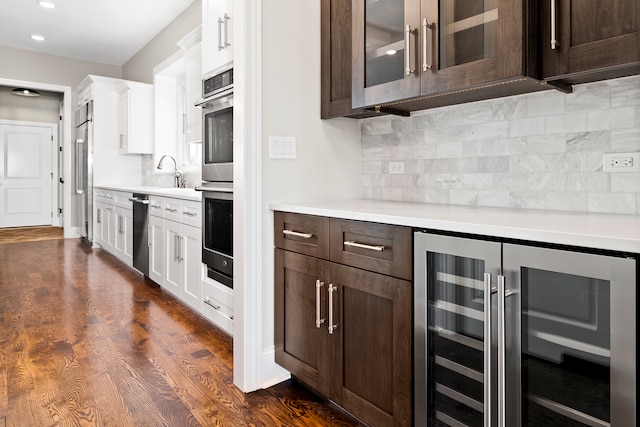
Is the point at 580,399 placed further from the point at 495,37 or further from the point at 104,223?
the point at 104,223

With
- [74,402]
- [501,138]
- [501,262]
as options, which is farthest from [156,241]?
[501,262]

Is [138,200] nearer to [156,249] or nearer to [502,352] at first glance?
[156,249]

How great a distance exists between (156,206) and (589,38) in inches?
131

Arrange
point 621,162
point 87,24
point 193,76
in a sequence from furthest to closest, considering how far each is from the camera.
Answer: point 87,24
point 193,76
point 621,162

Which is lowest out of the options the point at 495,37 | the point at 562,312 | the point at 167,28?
the point at 562,312

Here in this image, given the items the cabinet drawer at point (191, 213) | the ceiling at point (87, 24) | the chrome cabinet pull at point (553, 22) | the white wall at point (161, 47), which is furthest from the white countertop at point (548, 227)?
the ceiling at point (87, 24)

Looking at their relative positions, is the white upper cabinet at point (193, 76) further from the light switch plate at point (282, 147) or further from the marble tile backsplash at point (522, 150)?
the marble tile backsplash at point (522, 150)

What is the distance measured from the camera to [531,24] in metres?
1.37

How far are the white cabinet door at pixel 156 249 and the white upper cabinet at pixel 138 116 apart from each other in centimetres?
221

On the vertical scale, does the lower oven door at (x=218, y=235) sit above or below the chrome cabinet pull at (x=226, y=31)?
below

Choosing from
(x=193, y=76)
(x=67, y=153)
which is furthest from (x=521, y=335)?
(x=67, y=153)

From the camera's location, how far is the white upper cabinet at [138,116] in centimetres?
552

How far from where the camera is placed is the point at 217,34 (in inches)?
99.5

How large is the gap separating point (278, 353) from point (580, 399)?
134cm
